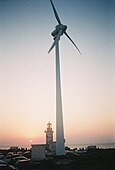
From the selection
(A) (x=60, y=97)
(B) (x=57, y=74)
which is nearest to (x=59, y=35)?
(B) (x=57, y=74)

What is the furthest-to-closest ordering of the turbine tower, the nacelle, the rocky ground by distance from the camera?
the nacelle → the turbine tower → the rocky ground

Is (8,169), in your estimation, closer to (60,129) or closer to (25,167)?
(25,167)

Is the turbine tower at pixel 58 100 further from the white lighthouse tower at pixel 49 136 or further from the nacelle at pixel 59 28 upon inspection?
the white lighthouse tower at pixel 49 136

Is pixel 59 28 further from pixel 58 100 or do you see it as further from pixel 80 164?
pixel 80 164

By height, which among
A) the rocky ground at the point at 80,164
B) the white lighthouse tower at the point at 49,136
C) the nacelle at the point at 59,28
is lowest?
the rocky ground at the point at 80,164

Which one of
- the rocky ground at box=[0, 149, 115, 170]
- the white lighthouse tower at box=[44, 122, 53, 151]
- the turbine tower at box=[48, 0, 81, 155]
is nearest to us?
the rocky ground at box=[0, 149, 115, 170]

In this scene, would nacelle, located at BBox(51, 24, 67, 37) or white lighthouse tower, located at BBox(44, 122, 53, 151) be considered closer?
nacelle, located at BBox(51, 24, 67, 37)

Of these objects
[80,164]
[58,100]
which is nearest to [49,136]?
[58,100]

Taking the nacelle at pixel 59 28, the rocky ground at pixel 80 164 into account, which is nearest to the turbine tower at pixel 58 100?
the nacelle at pixel 59 28

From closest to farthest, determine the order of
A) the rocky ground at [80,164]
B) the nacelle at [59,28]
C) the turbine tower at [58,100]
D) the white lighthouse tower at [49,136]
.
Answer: the rocky ground at [80,164] → the turbine tower at [58,100] → the nacelle at [59,28] → the white lighthouse tower at [49,136]

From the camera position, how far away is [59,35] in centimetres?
5259

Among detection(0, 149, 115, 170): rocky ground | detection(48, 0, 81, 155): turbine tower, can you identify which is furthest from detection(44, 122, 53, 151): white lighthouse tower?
detection(0, 149, 115, 170): rocky ground

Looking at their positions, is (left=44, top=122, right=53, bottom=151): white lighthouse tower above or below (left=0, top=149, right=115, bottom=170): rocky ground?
above

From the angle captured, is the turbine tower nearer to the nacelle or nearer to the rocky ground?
the nacelle
